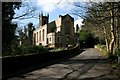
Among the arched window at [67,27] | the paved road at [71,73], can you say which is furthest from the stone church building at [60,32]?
the paved road at [71,73]

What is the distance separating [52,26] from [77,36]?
10453 mm

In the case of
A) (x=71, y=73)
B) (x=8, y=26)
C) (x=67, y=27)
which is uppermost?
(x=67, y=27)

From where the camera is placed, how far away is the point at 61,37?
328 ft

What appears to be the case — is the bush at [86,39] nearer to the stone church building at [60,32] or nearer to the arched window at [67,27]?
the stone church building at [60,32]

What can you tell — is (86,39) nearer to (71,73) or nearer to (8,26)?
(8,26)

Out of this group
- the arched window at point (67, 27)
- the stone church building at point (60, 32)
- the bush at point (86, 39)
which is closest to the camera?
the stone church building at point (60, 32)

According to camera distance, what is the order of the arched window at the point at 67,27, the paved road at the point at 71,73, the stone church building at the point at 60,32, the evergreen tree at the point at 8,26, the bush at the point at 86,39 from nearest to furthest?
the paved road at the point at 71,73 < the evergreen tree at the point at 8,26 < the stone church building at the point at 60,32 < the arched window at the point at 67,27 < the bush at the point at 86,39

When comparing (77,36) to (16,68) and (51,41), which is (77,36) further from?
(16,68)

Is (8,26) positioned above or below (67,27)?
below

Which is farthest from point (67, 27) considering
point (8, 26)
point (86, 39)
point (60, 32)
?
point (8, 26)

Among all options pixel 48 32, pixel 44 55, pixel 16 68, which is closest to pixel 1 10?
pixel 16 68

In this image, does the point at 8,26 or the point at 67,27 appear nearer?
the point at 8,26

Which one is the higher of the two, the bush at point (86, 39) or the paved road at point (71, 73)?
the bush at point (86, 39)

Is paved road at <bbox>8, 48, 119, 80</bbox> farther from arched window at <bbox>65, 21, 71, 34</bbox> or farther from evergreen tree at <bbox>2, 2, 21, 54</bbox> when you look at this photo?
arched window at <bbox>65, 21, 71, 34</bbox>
